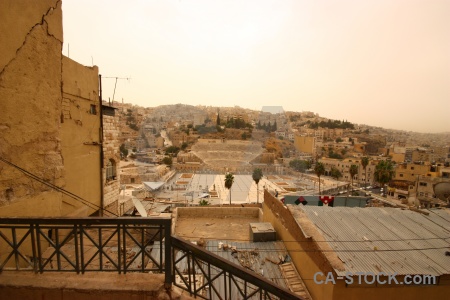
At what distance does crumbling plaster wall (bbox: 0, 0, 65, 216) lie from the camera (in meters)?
3.42

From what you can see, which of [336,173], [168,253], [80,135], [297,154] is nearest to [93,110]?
[80,135]

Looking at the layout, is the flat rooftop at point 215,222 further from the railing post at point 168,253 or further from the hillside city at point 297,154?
the railing post at point 168,253

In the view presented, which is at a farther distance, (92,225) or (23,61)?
(23,61)

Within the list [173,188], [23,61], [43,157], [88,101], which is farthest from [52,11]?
[173,188]

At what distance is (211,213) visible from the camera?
15711 millimetres

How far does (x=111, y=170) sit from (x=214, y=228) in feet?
24.0

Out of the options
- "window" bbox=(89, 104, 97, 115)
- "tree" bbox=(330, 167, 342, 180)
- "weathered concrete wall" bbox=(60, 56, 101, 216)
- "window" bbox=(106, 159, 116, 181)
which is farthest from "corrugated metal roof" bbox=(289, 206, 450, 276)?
"tree" bbox=(330, 167, 342, 180)

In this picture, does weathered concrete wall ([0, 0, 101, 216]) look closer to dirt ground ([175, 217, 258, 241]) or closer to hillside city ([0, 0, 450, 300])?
hillside city ([0, 0, 450, 300])

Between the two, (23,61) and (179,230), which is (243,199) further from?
(23,61)

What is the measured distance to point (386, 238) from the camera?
342 inches

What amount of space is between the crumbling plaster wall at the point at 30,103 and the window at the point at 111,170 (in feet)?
13.2

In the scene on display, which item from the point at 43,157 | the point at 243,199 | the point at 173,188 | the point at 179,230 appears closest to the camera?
the point at 43,157

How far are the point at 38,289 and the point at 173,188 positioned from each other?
125 feet

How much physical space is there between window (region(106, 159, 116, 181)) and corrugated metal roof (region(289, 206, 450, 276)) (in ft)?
23.6
